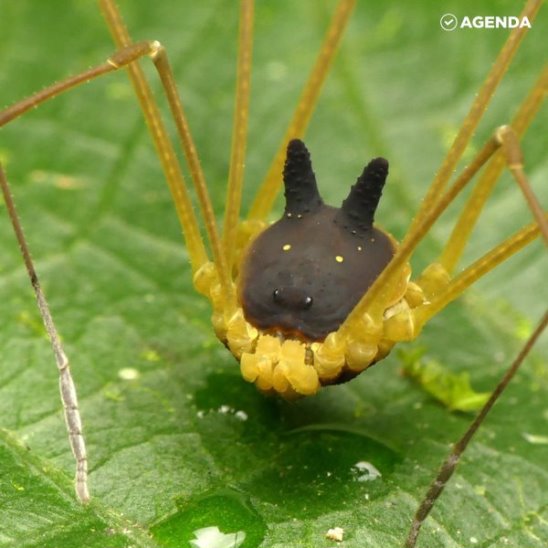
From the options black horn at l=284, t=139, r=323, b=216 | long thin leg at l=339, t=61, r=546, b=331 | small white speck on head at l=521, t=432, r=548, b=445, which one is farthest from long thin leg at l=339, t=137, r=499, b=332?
small white speck on head at l=521, t=432, r=548, b=445

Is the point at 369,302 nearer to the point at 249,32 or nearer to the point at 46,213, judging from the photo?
the point at 249,32

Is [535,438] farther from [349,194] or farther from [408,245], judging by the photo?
[349,194]

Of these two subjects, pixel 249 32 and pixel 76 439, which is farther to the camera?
pixel 249 32

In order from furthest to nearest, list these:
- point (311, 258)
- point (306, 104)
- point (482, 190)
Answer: point (306, 104), point (482, 190), point (311, 258)

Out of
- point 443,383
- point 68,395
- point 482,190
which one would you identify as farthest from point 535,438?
point 68,395

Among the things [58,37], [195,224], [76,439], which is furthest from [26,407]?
[58,37]

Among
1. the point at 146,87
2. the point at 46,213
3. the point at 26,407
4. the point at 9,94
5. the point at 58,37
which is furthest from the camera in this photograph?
the point at 58,37
